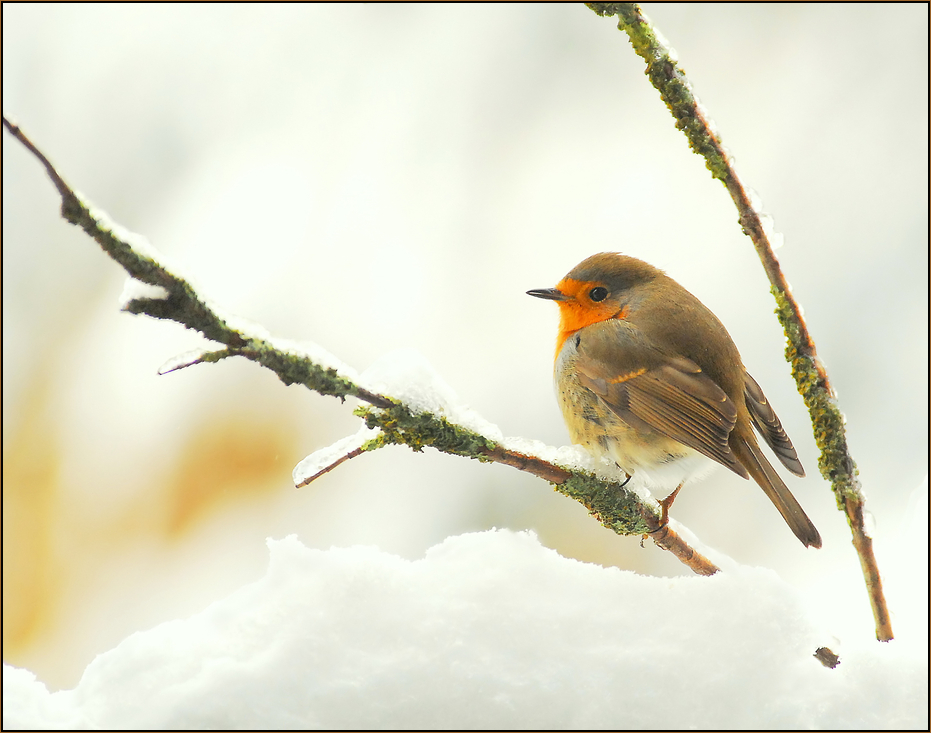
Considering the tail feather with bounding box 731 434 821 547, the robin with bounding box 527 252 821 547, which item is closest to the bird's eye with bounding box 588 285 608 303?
the robin with bounding box 527 252 821 547

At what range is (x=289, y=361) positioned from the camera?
78 cm

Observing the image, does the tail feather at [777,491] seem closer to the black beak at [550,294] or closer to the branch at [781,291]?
the branch at [781,291]

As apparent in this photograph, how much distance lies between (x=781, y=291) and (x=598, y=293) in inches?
32.3

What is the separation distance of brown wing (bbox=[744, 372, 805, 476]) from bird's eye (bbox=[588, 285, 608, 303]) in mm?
422

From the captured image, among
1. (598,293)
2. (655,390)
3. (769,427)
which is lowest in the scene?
(769,427)

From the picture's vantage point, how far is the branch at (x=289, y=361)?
62 cm

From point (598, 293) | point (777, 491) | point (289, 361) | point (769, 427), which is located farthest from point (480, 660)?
point (598, 293)

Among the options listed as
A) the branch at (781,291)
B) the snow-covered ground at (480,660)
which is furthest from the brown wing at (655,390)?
the snow-covered ground at (480,660)

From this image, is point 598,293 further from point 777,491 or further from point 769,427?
point 777,491

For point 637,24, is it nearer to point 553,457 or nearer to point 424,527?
point 553,457

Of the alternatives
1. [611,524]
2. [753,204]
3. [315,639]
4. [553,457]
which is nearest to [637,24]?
[753,204]

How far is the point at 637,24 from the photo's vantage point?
1.03 meters

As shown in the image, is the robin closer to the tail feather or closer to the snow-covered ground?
the tail feather

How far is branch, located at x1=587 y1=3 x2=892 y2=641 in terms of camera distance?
1043mm
